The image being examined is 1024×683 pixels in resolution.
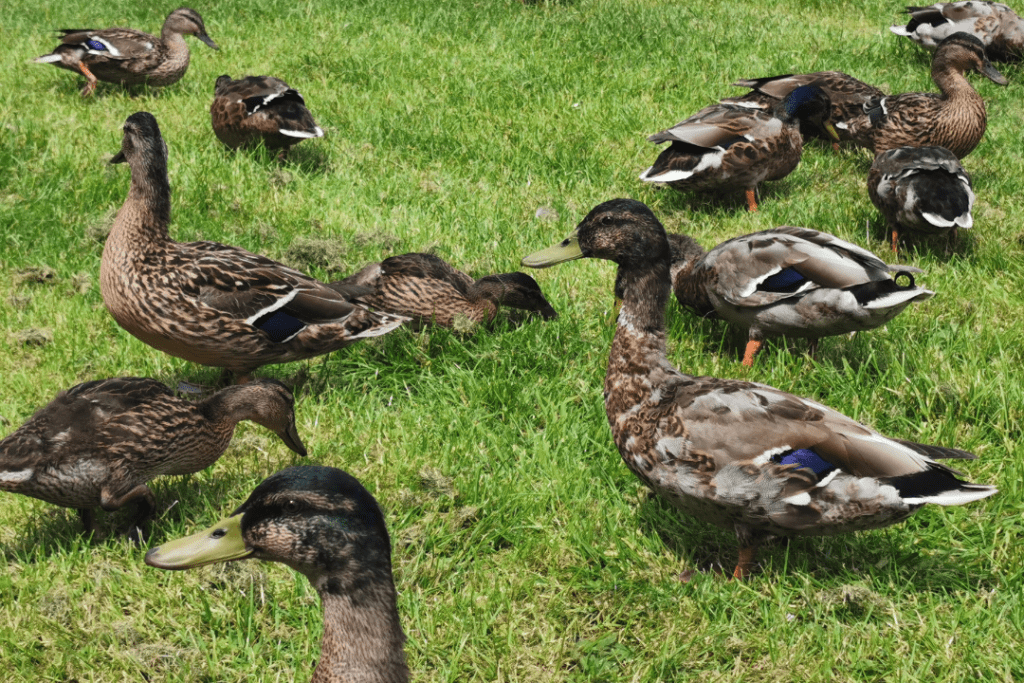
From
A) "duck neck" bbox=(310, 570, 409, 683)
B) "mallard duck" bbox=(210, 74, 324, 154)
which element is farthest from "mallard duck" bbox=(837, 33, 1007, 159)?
"duck neck" bbox=(310, 570, 409, 683)

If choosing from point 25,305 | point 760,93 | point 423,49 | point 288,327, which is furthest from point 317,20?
point 288,327

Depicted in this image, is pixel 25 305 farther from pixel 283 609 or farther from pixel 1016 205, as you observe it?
pixel 1016 205

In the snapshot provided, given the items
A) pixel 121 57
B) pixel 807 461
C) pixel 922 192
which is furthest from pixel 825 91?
pixel 121 57

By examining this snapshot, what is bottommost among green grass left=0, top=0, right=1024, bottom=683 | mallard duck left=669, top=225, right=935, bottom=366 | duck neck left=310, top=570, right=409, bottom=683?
green grass left=0, top=0, right=1024, bottom=683

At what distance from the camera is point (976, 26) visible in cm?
1031

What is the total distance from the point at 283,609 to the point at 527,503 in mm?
1101

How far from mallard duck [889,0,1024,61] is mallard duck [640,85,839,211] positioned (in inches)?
151

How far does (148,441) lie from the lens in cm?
380

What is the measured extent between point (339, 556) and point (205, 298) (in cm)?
261

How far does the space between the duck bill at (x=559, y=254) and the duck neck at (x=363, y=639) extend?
7.44 feet

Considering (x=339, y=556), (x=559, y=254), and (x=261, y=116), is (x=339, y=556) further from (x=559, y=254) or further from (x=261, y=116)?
(x=261, y=116)

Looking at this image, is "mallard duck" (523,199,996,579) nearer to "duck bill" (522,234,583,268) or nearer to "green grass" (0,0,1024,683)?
"green grass" (0,0,1024,683)

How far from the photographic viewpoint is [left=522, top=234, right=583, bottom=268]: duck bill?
4375mm

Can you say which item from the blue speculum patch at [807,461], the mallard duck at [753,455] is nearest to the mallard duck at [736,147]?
the mallard duck at [753,455]
